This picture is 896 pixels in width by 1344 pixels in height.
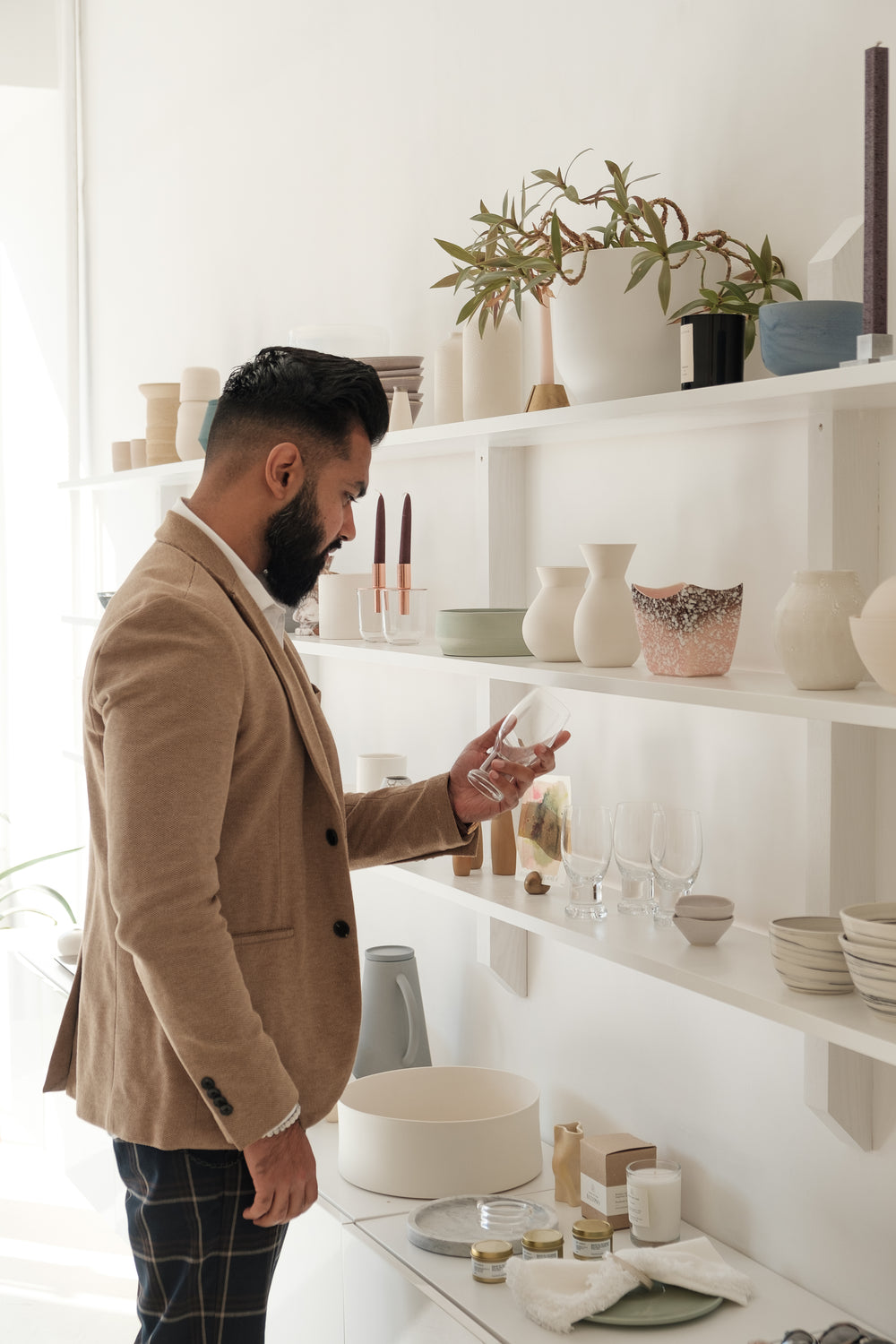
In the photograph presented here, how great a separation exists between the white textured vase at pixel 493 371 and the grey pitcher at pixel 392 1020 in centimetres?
93

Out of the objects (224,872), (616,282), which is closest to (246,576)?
(224,872)

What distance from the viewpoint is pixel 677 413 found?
1.58 metres

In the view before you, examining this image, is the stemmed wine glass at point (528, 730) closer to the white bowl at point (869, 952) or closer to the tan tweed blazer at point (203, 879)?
the tan tweed blazer at point (203, 879)

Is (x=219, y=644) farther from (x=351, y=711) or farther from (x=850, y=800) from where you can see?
(x=351, y=711)

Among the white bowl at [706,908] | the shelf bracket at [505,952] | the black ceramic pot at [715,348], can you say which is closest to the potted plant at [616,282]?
the black ceramic pot at [715,348]

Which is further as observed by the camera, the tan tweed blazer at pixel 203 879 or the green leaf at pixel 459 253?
the green leaf at pixel 459 253

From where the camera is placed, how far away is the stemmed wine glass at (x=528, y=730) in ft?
5.65

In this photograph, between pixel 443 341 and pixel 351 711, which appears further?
pixel 351 711

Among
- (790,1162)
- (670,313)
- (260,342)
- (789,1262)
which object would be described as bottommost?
(789,1262)

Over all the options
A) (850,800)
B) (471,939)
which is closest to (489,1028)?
(471,939)

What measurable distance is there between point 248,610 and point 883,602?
0.70 m

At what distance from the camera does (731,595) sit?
1.58 meters

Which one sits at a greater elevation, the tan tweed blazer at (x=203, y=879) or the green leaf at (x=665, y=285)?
the green leaf at (x=665, y=285)

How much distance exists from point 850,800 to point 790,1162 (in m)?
0.51
